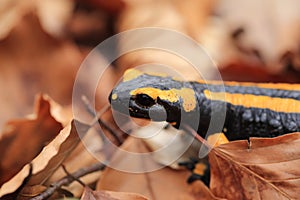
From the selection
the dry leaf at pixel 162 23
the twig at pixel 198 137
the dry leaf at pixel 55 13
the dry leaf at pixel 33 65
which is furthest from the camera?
the dry leaf at pixel 55 13

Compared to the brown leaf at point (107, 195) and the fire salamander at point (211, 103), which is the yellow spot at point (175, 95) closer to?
the fire salamander at point (211, 103)

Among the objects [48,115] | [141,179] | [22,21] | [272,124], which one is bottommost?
[141,179]

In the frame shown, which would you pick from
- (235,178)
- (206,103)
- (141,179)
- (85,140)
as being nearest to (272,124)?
(206,103)

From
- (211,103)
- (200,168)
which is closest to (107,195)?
(200,168)

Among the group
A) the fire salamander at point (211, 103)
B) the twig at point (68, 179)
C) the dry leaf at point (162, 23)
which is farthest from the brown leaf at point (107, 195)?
the dry leaf at point (162, 23)

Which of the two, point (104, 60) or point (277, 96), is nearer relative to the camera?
point (277, 96)

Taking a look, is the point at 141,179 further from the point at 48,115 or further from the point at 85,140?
the point at 48,115
